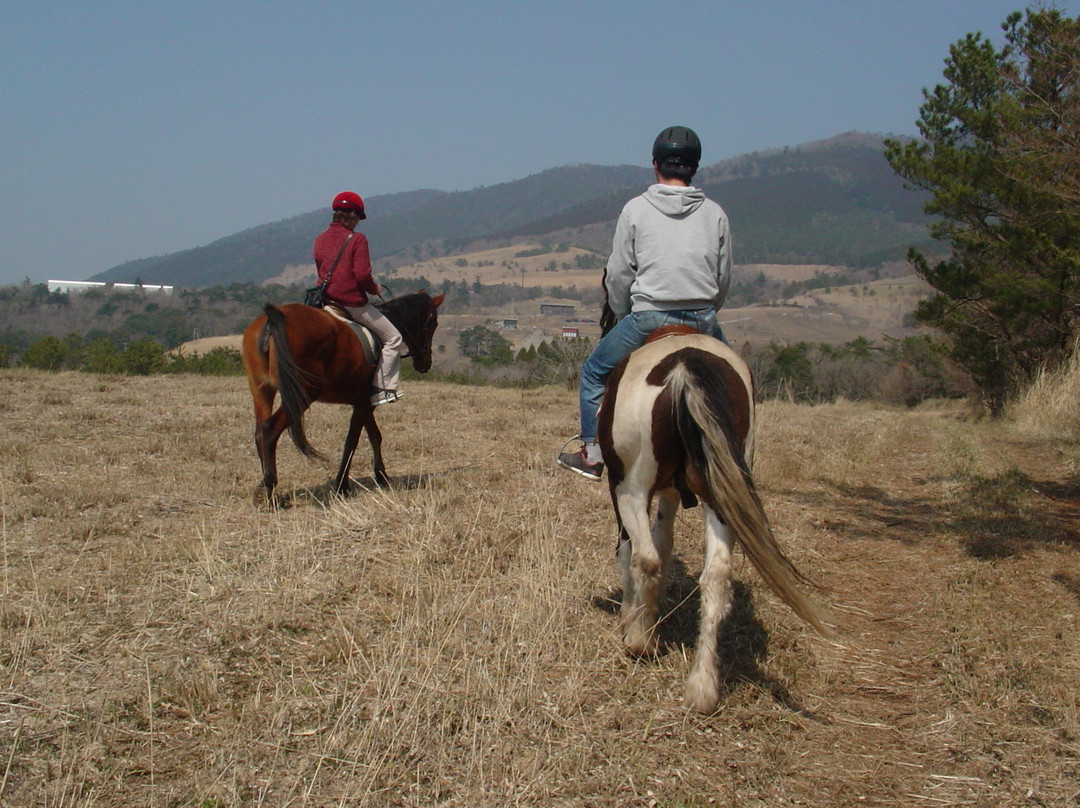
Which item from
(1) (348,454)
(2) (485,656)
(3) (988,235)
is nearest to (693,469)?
(2) (485,656)

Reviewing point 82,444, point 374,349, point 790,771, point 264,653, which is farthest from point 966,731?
point 82,444

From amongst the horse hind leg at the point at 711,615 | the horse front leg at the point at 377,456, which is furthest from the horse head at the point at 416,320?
the horse hind leg at the point at 711,615

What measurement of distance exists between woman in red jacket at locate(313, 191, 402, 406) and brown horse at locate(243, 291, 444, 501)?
0.58 feet

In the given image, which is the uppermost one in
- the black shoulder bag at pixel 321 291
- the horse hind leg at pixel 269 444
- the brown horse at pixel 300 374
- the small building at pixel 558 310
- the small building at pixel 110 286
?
the small building at pixel 110 286

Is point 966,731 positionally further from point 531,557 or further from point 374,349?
point 374,349

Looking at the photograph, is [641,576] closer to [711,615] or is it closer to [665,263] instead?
[711,615]

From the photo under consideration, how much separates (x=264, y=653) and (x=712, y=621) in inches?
79.8

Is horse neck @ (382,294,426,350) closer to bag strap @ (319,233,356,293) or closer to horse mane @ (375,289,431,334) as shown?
horse mane @ (375,289,431,334)

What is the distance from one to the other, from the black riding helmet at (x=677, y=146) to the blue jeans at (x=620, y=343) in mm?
870

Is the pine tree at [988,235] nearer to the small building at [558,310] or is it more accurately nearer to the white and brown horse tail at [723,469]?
the white and brown horse tail at [723,469]

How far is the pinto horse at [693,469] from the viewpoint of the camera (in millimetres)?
3502

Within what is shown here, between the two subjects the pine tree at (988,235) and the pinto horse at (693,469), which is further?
the pine tree at (988,235)

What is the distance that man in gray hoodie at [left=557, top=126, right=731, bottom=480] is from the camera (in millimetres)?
4492

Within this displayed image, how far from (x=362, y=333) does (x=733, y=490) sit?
15.9 ft
